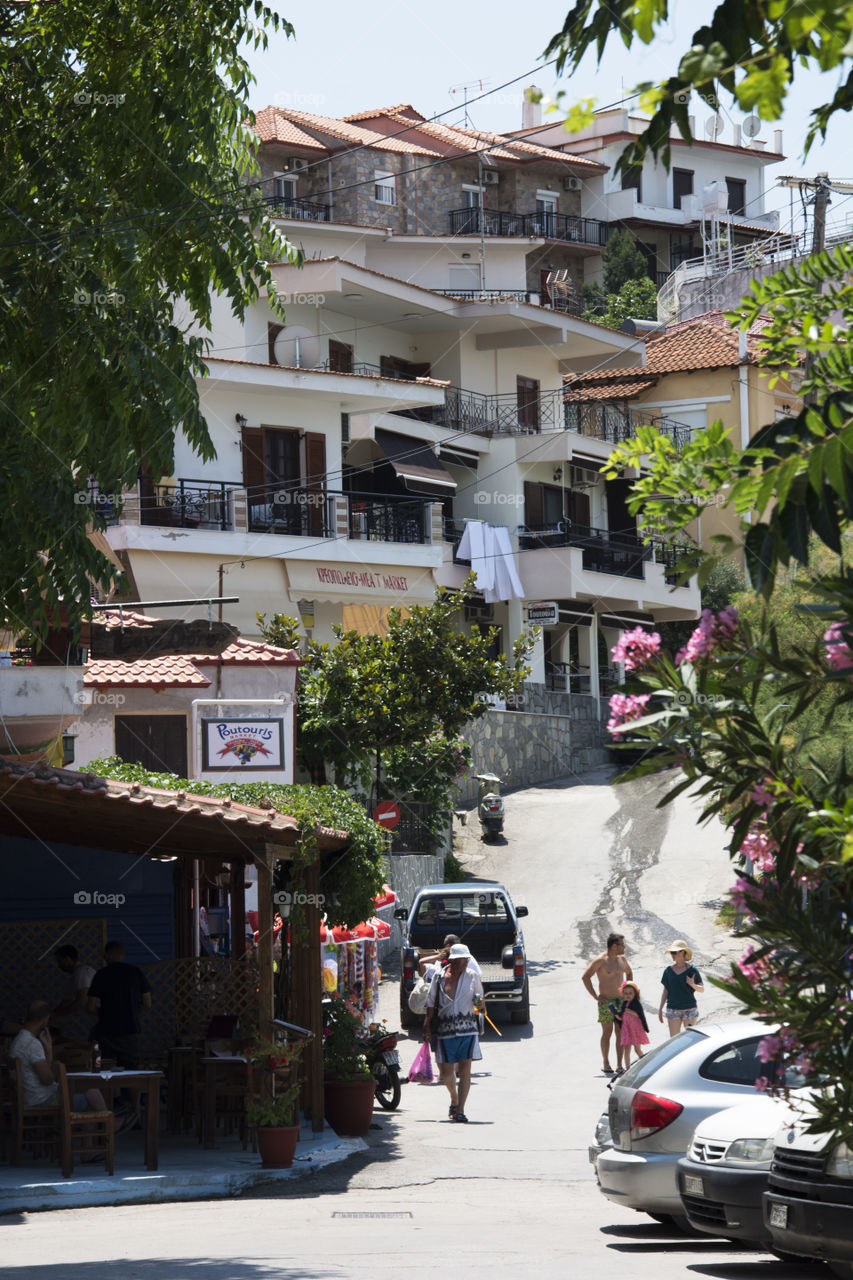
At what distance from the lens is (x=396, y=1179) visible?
1373 centimetres

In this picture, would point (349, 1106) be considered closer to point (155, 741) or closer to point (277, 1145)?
point (277, 1145)

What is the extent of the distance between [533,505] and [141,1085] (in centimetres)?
3334

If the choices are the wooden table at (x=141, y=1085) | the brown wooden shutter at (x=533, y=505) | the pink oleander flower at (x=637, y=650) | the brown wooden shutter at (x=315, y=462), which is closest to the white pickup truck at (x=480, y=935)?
the wooden table at (x=141, y=1085)

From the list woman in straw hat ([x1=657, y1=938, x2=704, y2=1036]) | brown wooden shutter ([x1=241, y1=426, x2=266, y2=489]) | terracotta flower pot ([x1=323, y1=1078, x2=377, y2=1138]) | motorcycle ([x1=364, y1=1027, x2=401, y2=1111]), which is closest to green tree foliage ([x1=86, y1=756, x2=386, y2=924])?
motorcycle ([x1=364, y1=1027, x2=401, y2=1111])

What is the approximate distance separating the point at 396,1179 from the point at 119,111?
8.86m

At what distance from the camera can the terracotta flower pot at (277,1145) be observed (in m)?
13.9

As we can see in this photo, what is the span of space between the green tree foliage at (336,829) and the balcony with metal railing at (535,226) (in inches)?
1773

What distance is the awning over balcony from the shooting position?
134 ft

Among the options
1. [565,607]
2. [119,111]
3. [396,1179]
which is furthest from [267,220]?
[565,607]

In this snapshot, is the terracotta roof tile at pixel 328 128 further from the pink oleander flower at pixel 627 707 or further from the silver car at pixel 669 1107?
the pink oleander flower at pixel 627 707

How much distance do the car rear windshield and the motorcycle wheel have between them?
647 centimetres

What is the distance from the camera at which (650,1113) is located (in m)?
11.0

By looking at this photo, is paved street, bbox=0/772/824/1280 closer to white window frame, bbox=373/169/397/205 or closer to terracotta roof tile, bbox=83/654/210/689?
terracotta roof tile, bbox=83/654/210/689

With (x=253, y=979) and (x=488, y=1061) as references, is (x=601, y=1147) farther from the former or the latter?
(x=488, y=1061)
